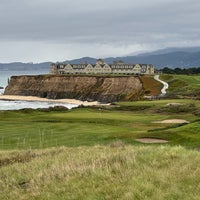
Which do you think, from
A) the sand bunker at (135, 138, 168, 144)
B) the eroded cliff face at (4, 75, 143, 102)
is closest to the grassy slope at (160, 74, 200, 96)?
the eroded cliff face at (4, 75, 143, 102)

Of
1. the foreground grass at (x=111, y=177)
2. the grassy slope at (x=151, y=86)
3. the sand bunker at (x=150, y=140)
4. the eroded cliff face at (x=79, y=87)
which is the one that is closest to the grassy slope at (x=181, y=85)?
the grassy slope at (x=151, y=86)

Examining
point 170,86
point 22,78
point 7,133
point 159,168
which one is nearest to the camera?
point 159,168

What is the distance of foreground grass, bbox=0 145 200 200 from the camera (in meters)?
11.8

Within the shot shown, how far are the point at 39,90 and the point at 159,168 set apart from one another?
162m

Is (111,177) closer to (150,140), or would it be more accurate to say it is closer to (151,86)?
(150,140)

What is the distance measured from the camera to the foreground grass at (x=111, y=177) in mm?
11750

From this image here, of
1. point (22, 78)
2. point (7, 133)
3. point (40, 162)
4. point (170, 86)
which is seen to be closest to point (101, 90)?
point (170, 86)

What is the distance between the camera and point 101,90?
154250 mm

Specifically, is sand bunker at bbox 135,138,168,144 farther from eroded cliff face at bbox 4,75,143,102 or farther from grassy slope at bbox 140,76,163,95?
eroded cliff face at bbox 4,75,143,102

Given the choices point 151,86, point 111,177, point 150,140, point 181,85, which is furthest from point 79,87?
point 111,177

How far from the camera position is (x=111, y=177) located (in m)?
13.2

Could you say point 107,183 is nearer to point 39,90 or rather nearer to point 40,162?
point 40,162

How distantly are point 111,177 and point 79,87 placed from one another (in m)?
152

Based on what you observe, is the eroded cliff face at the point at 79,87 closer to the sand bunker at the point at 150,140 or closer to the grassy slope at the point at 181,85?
the grassy slope at the point at 181,85
